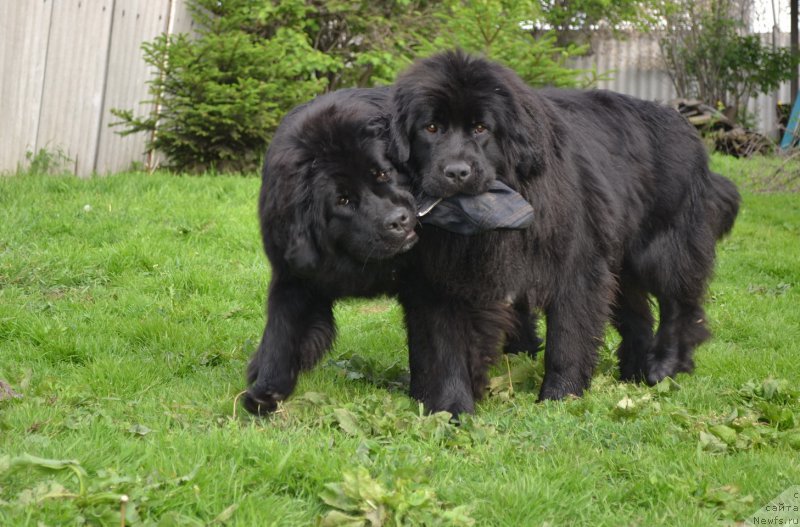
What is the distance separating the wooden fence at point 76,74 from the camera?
800 cm

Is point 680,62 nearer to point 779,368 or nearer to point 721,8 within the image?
point 721,8

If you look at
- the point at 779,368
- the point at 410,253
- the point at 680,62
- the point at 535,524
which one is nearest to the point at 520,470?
the point at 535,524

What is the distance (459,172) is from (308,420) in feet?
3.82

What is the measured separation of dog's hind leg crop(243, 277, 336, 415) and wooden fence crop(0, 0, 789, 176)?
16.1ft

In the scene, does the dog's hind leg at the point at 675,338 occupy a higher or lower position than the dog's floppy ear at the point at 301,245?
lower

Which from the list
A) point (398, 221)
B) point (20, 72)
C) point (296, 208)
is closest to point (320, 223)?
point (296, 208)

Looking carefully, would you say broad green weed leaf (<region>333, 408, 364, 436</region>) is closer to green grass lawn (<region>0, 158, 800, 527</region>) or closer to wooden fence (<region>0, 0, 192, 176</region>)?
green grass lawn (<region>0, 158, 800, 527</region>)

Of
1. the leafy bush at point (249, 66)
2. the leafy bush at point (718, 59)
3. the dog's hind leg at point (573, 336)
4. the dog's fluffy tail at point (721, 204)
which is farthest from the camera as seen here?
the leafy bush at point (718, 59)

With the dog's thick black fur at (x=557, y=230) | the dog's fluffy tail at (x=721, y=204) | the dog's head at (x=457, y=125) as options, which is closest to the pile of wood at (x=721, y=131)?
the dog's fluffy tail at (x=721, y=204)

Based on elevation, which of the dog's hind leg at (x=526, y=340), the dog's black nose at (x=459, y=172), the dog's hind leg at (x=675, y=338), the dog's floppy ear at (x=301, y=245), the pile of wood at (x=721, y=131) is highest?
the pile of wood at (x=721, y=131)

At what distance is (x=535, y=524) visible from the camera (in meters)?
2.82

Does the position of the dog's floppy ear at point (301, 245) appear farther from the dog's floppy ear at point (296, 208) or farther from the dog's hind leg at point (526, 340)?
the dog's hind leg at point (526, 340)

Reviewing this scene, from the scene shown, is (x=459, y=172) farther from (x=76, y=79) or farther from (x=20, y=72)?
(x=76, y=79)

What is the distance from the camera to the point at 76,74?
28.2 ft
